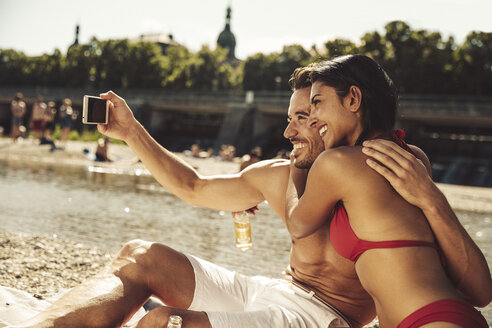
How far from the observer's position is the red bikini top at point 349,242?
5.92 feet

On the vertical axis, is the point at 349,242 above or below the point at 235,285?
above

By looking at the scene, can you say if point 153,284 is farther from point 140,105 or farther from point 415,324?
point 140,105

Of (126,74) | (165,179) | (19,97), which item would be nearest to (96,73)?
(126,74)

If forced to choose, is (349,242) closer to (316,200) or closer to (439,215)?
(316,200)

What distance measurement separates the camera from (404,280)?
1770 mm

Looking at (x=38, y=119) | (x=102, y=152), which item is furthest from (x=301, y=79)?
(x=38, y=119)

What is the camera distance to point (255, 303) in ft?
7.80

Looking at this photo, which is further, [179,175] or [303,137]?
[179,175]

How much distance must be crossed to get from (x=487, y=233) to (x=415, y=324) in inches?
348

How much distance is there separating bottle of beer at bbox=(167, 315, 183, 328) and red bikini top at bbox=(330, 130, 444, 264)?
0.72m

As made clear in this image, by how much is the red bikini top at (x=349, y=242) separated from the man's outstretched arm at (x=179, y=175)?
3.03 ft

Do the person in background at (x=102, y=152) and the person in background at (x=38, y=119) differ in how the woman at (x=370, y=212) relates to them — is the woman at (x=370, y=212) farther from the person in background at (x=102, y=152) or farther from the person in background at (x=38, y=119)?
the person in background at (x=38, y=119)

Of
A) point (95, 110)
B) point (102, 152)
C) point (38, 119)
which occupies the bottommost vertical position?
point (102, 152)

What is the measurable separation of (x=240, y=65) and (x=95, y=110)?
59.6 m
